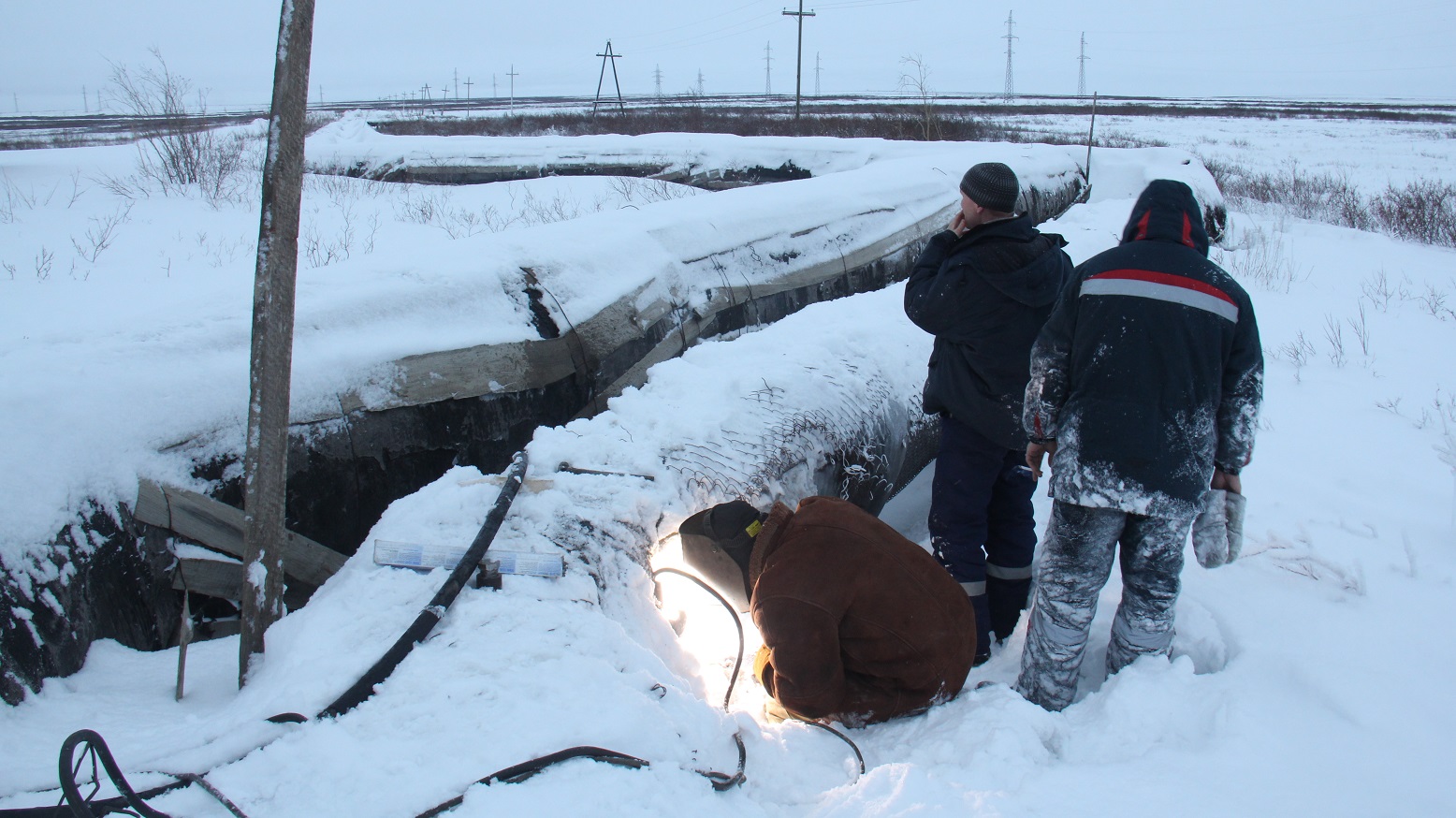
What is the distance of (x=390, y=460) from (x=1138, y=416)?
2469mm

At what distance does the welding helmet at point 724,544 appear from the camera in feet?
7.50

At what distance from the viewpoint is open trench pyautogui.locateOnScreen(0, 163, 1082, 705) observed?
2.06m

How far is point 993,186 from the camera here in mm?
2598

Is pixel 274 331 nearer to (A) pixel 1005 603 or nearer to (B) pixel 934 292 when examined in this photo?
(B) pixel 934 292

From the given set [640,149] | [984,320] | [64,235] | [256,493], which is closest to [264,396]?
[256,493]

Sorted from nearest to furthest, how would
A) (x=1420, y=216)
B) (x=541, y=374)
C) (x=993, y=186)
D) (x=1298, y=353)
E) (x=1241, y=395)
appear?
1. (x=1241, y=395)
2. (x=993, y=186)
3. (x=541, y=374)
4. (x=1298, y=353)
5. (x=1420, y=216)

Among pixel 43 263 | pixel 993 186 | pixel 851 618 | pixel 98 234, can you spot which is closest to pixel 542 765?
pixel 851 618

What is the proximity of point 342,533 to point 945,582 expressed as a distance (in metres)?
2.07

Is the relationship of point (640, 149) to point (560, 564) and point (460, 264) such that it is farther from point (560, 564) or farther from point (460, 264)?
point (560, 564)

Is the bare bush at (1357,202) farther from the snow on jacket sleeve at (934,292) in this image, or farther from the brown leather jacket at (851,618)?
the brown leather jacket at (851,618)

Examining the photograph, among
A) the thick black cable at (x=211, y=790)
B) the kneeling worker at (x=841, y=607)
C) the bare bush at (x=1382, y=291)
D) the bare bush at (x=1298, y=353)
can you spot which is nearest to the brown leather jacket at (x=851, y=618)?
Answer: the kneeling worker at (x=841, y=607)

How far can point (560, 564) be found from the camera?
2.14 meters

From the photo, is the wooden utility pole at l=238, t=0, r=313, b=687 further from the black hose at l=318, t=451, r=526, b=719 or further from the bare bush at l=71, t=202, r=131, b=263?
the bare bush at l=71, t=202, r=131, b=263

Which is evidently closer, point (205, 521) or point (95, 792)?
point (95, 792)
